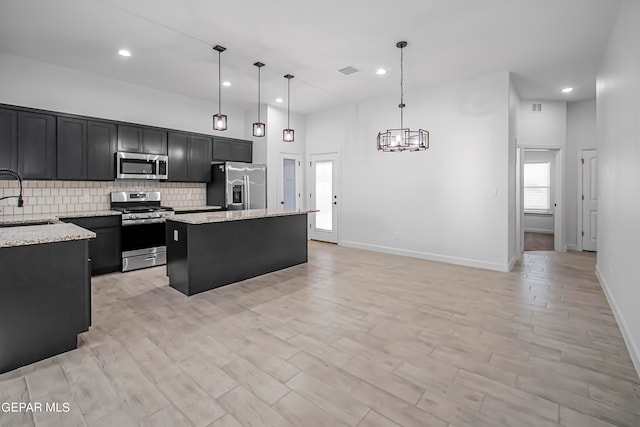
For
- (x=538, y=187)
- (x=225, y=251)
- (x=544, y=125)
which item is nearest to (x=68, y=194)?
(x=225, y=251)

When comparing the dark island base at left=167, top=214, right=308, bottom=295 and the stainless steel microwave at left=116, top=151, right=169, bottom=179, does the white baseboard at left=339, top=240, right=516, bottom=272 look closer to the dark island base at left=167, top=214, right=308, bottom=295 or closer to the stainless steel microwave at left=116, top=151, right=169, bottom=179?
the dark island base at left=167, top=214, right=308, bottom=295

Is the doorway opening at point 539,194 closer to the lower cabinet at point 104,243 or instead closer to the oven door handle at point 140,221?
the oven door handle at point 140,221

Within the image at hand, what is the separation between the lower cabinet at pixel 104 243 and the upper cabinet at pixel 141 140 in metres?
1.21

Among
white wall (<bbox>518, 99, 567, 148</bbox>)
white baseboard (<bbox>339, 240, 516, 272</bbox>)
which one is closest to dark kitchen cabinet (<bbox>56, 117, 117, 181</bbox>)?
white baseboard (<bbox>339, 240, 516, 272</bbox>)

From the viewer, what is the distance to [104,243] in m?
4.68

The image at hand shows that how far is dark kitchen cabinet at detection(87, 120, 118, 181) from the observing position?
4.79 metres

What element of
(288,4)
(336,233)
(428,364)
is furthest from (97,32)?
(336,233)

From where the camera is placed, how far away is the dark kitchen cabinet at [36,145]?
4215mm

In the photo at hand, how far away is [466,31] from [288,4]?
2078 millimetres

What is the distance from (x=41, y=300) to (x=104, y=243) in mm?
2514

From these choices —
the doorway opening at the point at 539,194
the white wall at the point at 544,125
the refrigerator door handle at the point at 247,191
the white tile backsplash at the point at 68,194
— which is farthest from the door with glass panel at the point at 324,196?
the doorway opening at the point at 539,194

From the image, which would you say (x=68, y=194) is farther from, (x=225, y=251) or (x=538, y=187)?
(x=538, y=187)

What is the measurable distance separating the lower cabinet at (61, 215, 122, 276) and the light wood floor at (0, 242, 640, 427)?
0.68 meters

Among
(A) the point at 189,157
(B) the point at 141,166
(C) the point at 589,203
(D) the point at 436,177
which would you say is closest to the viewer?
(B) the point at 141,166
